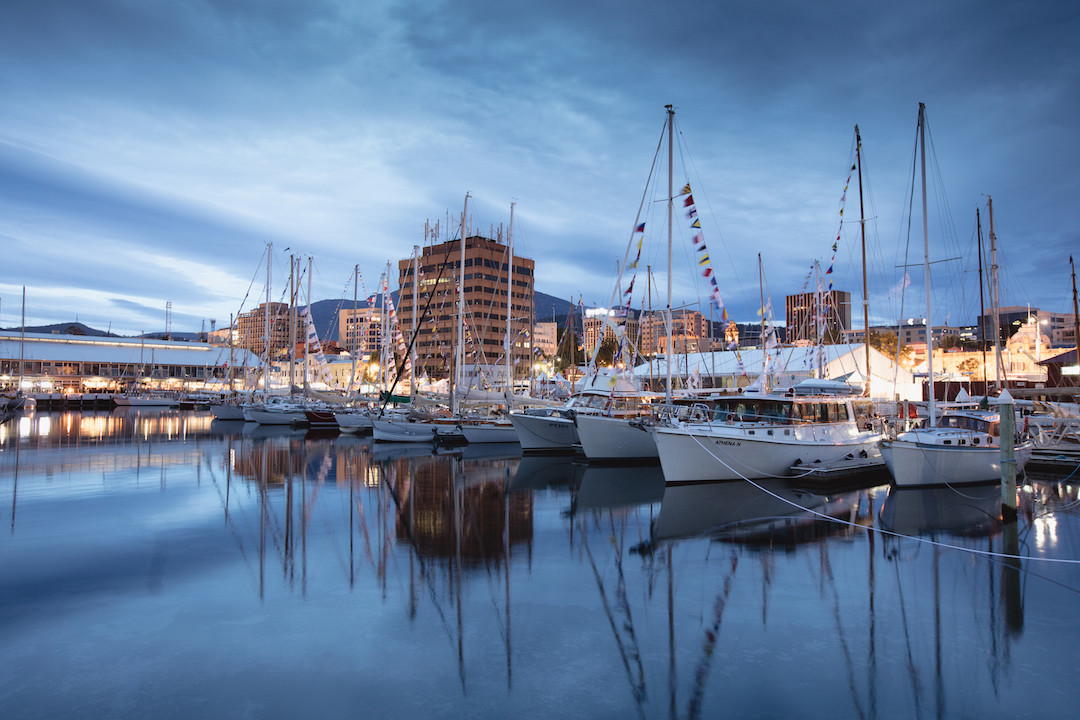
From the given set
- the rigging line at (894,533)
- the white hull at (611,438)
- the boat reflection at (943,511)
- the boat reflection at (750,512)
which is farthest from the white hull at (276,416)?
the boat reflection at (943,511)

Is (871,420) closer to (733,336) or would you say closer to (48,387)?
(733,336)

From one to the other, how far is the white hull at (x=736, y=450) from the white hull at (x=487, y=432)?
A: 1828 centimetres

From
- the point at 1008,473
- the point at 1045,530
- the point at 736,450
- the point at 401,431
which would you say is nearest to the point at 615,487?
the point at 736,450

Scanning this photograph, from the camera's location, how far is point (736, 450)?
2286 centimetres

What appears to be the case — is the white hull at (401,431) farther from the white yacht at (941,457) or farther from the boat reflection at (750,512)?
the white yacht at (941,457)

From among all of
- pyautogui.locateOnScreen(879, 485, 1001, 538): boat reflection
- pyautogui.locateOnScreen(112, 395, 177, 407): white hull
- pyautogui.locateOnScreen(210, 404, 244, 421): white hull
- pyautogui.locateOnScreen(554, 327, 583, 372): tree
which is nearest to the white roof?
pyautogui.locateOnScreen(112, 395, 177, 407): white hull

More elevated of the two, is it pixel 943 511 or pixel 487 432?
pixel 487 432

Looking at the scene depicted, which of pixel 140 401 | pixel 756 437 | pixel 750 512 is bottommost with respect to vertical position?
pixel 750 512

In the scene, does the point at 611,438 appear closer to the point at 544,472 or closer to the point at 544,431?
the point at 544,472

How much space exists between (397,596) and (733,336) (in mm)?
46822

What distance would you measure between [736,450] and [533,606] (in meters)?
14.1

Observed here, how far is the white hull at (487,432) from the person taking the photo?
39.6 m

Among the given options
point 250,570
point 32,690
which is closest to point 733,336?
point 250,570

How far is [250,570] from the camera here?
12.5 meters
